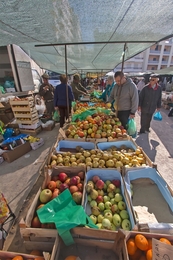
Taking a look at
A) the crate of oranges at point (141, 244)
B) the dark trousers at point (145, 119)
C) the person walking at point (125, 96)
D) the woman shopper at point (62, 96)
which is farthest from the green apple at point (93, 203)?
the dark trousers at point (145, 119)

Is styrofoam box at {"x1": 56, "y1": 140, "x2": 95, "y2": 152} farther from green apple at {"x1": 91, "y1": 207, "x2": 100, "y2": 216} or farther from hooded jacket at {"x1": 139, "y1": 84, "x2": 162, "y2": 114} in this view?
hooded jacket at {"x1": 139, "y1": 84, "x2": 162, "y2": 114}

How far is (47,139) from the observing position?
504 cm

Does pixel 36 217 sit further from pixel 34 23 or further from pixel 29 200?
pixel 34 23

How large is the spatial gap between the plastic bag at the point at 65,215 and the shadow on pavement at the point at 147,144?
3085 mm

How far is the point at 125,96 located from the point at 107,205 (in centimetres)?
283

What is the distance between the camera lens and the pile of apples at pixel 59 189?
1328 millimetres

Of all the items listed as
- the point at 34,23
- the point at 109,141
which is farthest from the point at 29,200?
the point at 34,23

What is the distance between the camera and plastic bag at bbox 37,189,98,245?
1.15 m

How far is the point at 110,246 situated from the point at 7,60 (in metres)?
10.7

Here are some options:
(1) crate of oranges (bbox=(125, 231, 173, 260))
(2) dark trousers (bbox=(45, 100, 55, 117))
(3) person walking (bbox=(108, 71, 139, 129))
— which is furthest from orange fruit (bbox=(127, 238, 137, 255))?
(2) dark trousers (bbox=(45, 100, 55, 117))

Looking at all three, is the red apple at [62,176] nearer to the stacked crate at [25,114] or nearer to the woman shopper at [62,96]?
the woman shopper at [62,96]

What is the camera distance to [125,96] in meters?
3.63

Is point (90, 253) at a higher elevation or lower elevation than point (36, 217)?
lower

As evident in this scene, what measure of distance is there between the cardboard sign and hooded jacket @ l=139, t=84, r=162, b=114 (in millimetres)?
4482
